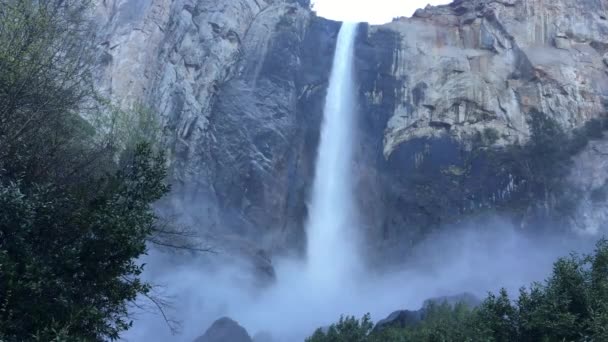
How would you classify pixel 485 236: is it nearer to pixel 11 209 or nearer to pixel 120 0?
pixel 120 0

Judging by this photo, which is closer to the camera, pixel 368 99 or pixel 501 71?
pixel 501 71

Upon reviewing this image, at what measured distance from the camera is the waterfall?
44469 millimetres

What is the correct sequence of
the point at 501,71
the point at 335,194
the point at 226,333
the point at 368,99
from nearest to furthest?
the point at 226,333
the point at 335,194
the point at 501,71
the point at 368,99

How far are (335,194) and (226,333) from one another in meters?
18.2

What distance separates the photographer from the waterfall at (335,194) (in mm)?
44469

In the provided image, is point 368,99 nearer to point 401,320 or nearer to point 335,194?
point 335,194

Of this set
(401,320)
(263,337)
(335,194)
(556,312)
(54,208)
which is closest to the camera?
(54,208)

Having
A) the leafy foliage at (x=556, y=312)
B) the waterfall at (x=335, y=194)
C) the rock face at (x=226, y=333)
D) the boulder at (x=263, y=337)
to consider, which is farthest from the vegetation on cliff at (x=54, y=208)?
the waterfall at (x=335, y=194)

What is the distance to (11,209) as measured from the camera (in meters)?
11.4

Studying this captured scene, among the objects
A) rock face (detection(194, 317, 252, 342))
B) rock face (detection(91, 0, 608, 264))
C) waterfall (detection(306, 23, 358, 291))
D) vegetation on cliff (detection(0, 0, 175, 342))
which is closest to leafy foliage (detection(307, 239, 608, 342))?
vegetation on cliff (detection(0, 0, 175, 342))

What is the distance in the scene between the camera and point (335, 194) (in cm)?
4722

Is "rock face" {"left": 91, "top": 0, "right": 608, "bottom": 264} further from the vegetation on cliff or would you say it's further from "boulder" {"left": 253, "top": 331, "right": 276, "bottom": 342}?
the vegetation on cliff

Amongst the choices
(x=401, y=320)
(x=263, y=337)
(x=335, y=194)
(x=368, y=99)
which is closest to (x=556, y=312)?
(x=401, y=320)

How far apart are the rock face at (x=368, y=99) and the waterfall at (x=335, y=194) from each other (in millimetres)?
898
